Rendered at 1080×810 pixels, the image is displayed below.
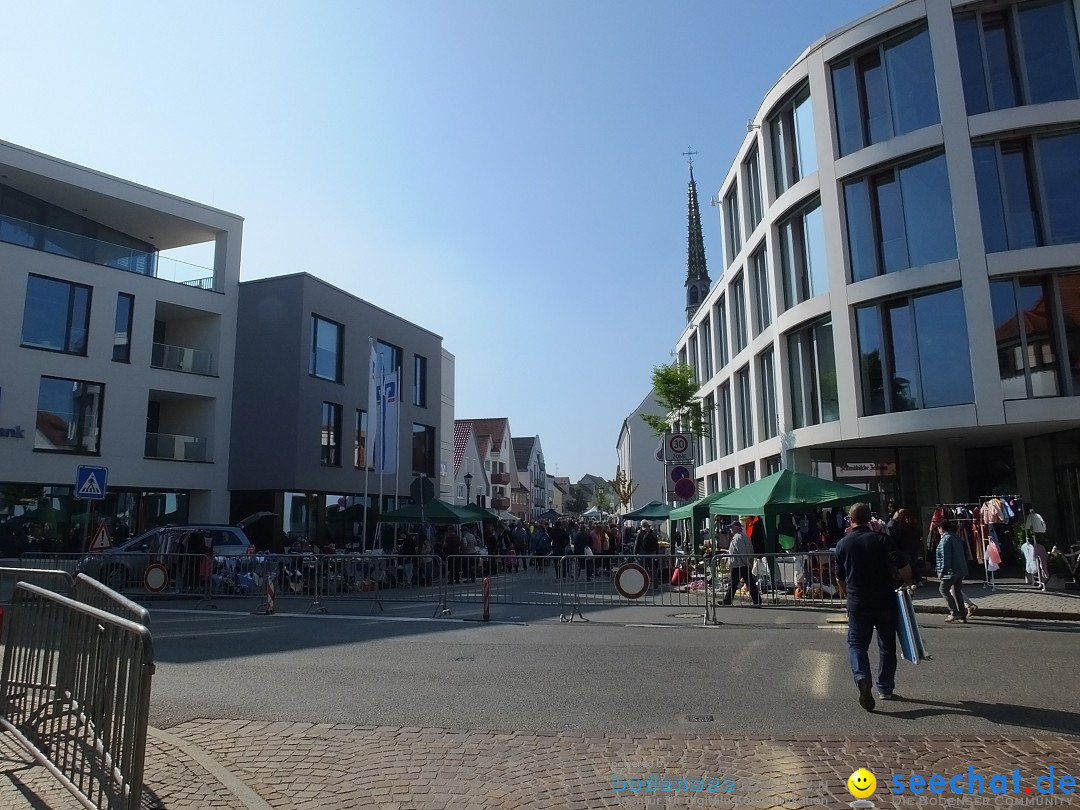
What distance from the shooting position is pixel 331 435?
30.4 m

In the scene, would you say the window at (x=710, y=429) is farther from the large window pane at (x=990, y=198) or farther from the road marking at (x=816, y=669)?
the road marking at (x=816, y=669)

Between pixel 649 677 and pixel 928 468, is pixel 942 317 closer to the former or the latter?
pixel 928 468

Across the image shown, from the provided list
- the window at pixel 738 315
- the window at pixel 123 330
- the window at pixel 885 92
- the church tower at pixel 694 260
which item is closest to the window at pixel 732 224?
the window at pixel 738 315

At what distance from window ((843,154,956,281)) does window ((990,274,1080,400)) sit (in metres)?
1.68

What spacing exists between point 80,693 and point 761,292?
82.5 feet

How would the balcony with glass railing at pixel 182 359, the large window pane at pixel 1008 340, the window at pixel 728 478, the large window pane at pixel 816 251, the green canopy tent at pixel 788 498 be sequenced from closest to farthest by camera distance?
the green canopy tent at pixel 788 498, the large window pane at pixel 1008 340, the large window pane at pixel 816 251, the balcony with glass railing at pixel 182 359, the window at pixel 728 478

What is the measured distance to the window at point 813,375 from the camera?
2123 cm

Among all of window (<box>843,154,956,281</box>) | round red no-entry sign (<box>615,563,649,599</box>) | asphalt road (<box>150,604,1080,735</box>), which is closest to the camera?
asphalt road (<box>150,604,1080,735</box>)

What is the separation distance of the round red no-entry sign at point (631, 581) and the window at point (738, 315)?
1761 centimetres

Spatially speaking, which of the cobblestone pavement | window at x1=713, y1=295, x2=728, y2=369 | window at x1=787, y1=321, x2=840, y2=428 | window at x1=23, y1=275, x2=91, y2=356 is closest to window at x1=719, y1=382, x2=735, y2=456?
window at x1=713, y1=295, x2=728, y2=369

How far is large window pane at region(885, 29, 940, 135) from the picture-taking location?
63.7ft

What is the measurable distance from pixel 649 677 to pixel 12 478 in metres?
21.9

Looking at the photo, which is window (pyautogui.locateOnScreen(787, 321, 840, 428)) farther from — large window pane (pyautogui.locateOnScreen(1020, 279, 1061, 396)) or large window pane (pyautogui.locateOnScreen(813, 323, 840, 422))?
large window pane (pyautogui.locateOnScreen(1020, 279, 1061, 396))

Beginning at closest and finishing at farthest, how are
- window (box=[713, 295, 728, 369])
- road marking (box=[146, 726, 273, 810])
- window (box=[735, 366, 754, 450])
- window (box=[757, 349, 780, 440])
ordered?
road marking (box=[146, 726, 273, 810]) → window (box=[757, 349, 780, 440]) → window (box=[735, 366, 754, 450]) → window (box=[713, 295, 728, 369])
